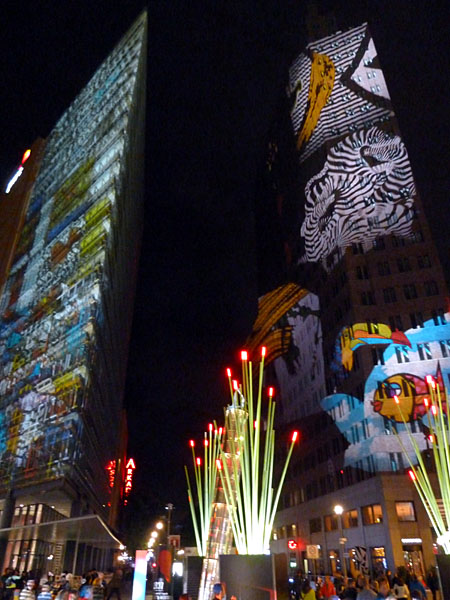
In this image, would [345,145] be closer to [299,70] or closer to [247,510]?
[299,70]

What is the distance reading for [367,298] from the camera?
47.5m

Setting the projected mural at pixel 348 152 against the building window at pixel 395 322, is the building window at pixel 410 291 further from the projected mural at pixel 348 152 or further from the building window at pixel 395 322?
the projected mural at pixel 348 152

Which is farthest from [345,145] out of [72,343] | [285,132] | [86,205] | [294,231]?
[72,343]

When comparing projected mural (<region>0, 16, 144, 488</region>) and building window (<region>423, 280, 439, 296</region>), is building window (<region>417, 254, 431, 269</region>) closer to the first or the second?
building window (<region>423, 280, 439, 296</region>)

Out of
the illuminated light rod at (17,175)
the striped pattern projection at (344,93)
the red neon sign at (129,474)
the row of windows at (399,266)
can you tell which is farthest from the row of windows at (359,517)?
the red neon sign at (129,474)

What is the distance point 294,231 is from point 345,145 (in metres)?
15.9

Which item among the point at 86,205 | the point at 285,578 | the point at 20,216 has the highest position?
the point at 20,216

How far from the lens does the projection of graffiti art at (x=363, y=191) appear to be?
2008 inches

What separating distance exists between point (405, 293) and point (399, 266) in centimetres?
309

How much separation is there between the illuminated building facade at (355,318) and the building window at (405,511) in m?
0.08

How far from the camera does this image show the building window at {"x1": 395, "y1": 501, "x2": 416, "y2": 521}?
36.1 meters

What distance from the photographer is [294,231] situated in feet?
227

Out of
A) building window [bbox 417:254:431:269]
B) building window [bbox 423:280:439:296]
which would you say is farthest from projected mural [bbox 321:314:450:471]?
building window [bbox 417:254:431:269]

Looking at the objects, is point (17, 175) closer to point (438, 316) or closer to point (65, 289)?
point (65, 289)
